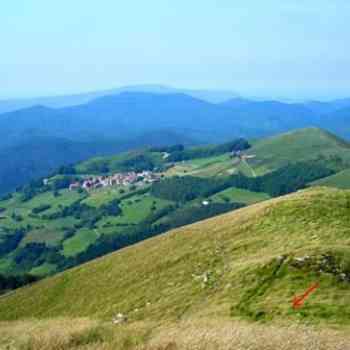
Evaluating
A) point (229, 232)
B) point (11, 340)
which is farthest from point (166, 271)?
point (11, 340)

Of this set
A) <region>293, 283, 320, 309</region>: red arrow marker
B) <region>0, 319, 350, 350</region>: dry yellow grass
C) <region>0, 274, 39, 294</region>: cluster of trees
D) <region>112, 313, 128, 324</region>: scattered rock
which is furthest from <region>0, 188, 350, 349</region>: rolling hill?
<region>0, 274, 39, 294</region>: cluster of trees

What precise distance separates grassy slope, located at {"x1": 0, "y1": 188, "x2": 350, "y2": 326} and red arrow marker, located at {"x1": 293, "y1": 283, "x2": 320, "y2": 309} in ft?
0.92

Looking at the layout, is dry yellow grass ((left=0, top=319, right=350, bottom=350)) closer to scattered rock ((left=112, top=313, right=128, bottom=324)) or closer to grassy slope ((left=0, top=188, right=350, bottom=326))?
grassy slope ((left=0, top=188, right=350, bottom=326))

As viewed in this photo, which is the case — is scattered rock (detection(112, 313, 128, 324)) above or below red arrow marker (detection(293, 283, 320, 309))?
below

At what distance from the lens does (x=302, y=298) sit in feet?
76.8

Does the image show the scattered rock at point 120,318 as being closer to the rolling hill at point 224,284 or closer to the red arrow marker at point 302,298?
the rolling hill at point 224,284

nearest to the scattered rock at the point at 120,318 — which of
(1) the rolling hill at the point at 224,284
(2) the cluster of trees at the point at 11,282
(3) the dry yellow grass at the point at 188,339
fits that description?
(1) the rolling hill at the point at 224,284

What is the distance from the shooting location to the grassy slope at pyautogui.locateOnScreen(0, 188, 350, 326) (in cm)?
2433

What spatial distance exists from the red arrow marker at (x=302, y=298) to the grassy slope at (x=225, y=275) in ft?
0.92

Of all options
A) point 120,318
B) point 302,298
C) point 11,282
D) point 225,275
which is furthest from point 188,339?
point 11,282

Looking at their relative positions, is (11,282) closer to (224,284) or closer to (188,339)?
(224,284)

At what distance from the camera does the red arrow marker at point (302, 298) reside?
22733 mm

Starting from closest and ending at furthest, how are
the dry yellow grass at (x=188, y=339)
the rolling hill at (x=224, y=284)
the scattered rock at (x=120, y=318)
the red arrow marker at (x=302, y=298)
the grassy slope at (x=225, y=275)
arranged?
the dry yellow grass at (x=188, y=339) < the rolling hill at (x=224, y=284) < the red arrow marker at (x=302, y=298) < the grassy slope at (x=225, y=275) < the scattered rock at (x=120, y=318)

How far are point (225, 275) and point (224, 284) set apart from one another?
53.4 inches
